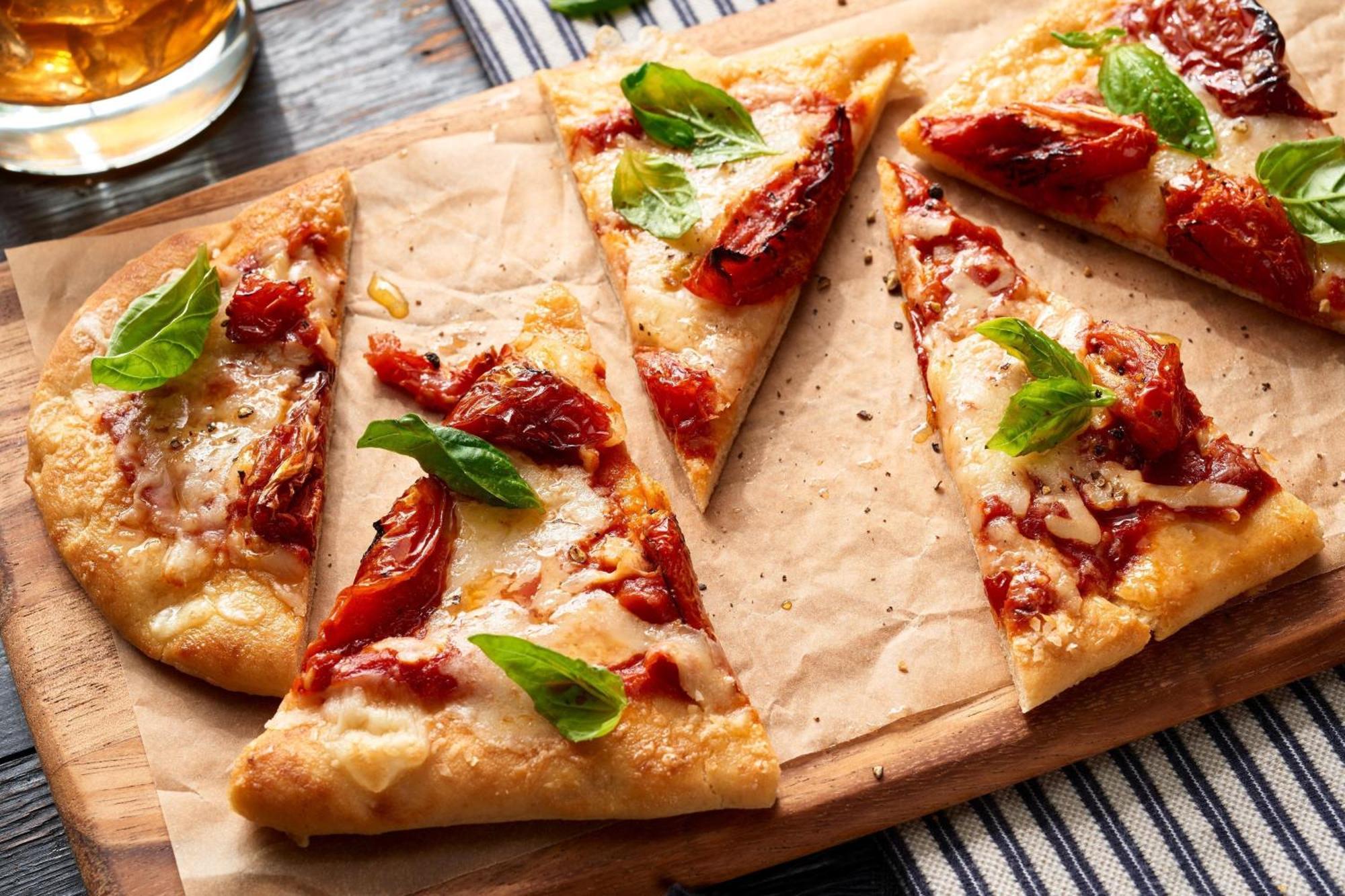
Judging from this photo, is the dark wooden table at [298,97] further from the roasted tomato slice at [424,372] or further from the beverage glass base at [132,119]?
the roasted tomato slice at [424,372]

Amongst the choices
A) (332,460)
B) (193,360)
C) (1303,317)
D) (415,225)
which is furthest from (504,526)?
(1303,317)

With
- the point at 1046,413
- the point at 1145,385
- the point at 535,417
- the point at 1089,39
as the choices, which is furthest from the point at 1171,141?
the point at 535,417

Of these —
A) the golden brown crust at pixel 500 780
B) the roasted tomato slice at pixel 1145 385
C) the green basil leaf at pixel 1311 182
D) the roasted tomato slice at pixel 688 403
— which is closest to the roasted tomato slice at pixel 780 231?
the roasted tomato slice at pixel 688 403

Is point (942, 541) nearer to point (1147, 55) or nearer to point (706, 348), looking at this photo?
point (706, 348)

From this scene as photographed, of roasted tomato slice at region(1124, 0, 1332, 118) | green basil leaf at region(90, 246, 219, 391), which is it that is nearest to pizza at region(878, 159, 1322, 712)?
roasted tomato slice at region(1124, 0, 1332, 118)

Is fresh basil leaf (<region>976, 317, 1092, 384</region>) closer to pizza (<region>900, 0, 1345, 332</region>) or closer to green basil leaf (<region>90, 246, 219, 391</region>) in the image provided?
pizza (<region>900, 0, 1345, 332</region>)

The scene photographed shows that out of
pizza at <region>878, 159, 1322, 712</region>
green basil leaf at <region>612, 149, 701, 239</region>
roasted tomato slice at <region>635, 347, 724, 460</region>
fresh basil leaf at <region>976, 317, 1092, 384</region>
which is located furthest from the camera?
green basil leaf at <region>612, 149, 701, 239</region>

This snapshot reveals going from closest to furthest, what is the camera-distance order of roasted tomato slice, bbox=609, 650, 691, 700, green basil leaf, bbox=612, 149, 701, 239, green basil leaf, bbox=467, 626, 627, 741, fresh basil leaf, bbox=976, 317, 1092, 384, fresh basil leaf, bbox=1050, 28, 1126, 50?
green basil leaf, bbox=467, 626, 627, 741 < roasted tomato slice, bbox=609, 650, 691, 700 < fresh basil leaf, bbox=976, 317, 1092, 384 < green basil leaf, bbox=612, 149, 701, 239 < fresh basil leaf, bbox=1050, 28, 1126, 50

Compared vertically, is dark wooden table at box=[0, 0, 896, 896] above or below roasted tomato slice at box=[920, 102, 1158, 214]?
above

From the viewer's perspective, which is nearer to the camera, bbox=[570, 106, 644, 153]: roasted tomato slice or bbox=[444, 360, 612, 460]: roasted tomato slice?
bbox=[444, 360, 612, 460]: roasted tomato slice
